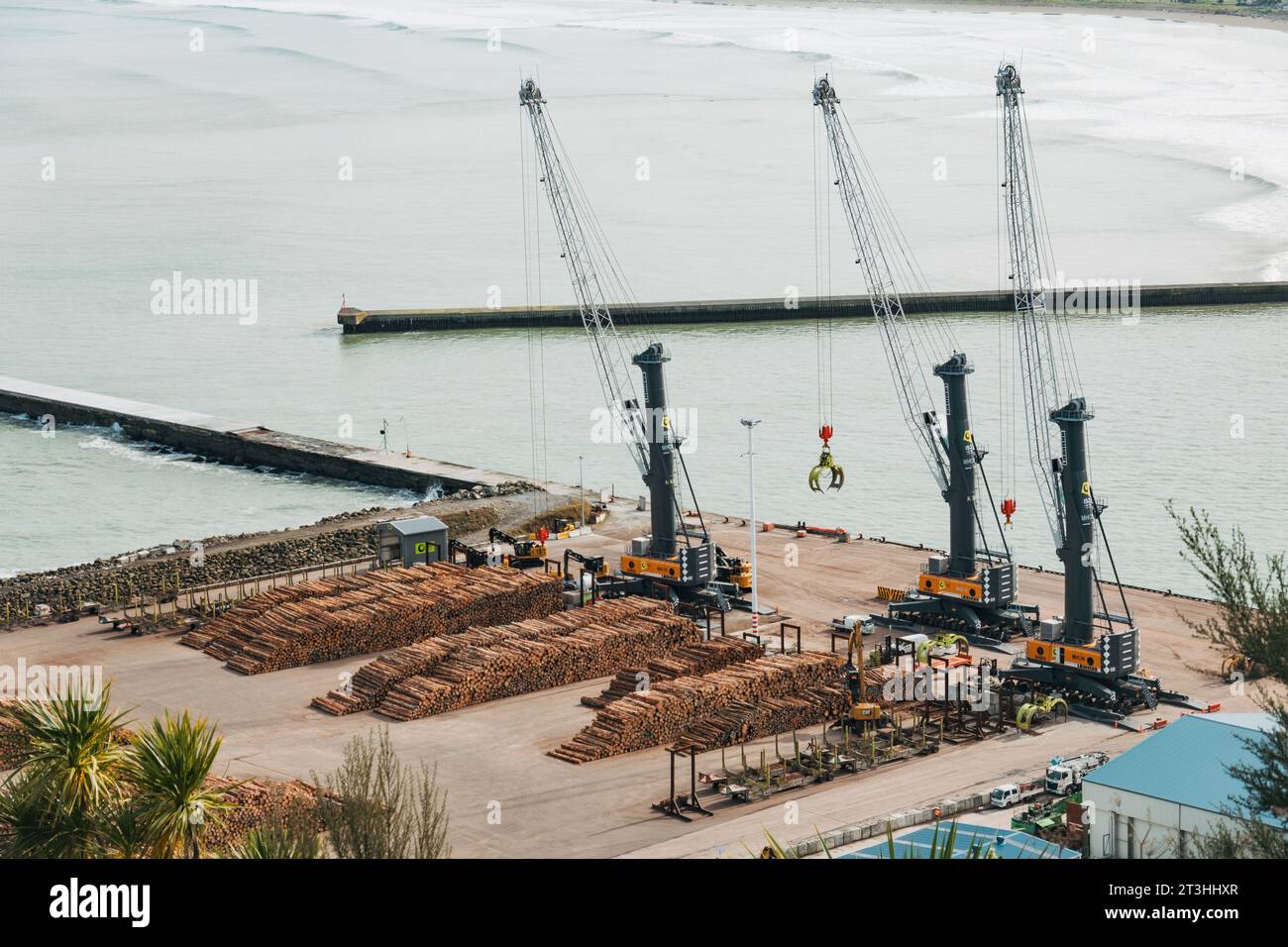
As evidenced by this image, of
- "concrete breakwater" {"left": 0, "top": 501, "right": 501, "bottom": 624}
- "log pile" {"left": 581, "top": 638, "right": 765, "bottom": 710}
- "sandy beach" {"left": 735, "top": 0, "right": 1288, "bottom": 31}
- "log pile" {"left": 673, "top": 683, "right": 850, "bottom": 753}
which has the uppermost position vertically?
"sandy beach" {"left": 735, "top": 0, "right": 1288, "bottom": 31}

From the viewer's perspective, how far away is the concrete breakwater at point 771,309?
8375cm

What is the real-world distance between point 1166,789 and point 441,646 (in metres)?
14.7

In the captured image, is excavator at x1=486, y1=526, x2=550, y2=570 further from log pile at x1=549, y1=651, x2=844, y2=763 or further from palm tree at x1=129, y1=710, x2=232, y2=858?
palm tree at x1=129, y1=710, x2=232, y2=858

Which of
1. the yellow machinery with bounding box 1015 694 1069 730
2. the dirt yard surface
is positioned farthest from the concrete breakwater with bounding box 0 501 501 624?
the yellow machinery with bounding box 1015 694 1069 730

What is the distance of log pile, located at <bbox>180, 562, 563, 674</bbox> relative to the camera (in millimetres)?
35156

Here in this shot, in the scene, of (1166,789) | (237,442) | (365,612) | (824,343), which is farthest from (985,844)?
(824,343)

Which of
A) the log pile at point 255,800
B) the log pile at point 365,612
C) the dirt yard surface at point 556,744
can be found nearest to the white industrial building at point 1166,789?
the dirt yard surface at point 556,744

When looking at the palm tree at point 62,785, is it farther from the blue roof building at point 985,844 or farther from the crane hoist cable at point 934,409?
the crane hoist cable at point 934,409

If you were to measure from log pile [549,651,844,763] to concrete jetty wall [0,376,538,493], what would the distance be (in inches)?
859

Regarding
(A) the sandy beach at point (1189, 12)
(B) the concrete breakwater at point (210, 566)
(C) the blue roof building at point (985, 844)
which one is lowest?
(C) the blue roof building at point (985, 844)

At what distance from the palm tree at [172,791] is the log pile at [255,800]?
7.33 metres

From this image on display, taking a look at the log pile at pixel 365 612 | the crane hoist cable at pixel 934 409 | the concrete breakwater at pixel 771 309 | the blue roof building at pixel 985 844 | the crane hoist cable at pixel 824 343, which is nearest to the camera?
the blue roof building at pixel 985 844

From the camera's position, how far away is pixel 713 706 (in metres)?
30.8

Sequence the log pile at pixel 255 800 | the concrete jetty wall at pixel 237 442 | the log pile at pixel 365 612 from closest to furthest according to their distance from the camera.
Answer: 1. the log pile at pixel 255 800
2. the log pile at pixel 365 612
3. the concrete jetty wall at pixel 237 442
